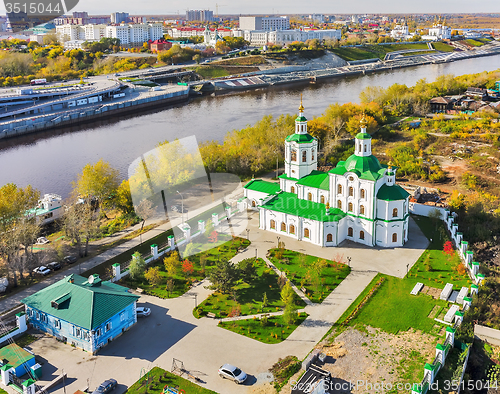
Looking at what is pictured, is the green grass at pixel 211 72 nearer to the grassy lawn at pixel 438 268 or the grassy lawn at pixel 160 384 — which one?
the grassy lawn at pixel 438 268

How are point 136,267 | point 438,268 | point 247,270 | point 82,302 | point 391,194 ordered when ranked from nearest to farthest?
point 82,302
point 247,270
point 136,267
point 438,268
point 391,194

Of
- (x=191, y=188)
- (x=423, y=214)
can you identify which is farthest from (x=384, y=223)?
(x=191, y=188)

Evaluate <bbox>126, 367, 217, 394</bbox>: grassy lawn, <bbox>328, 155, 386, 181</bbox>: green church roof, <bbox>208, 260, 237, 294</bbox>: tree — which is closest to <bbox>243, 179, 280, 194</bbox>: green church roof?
<bbox>328, 155, 386, 181</bbox>: green church roof

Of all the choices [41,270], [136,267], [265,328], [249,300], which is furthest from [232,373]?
[41,270]

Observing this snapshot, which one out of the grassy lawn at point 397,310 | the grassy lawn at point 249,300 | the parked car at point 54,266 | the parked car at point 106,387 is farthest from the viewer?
the parked car at point 54,266

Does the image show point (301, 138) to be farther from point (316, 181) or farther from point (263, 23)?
point (263, 23)

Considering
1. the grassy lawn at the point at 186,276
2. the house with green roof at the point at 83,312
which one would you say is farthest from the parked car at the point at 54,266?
the house with green roof at the point at 83,312
